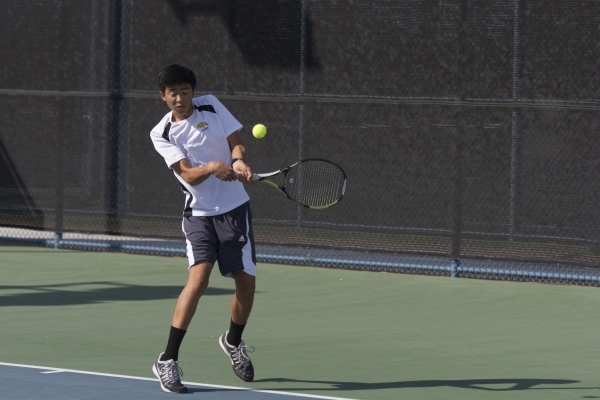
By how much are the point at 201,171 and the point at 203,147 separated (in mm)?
228

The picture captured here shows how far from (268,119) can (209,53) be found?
106 centimetres

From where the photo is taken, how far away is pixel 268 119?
1169cm

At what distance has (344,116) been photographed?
11312 millimetres

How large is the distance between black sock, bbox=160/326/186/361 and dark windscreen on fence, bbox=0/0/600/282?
505 cm

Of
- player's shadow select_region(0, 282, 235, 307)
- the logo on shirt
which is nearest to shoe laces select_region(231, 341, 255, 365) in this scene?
the logo on shirt

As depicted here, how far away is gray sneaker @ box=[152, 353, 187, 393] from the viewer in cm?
597

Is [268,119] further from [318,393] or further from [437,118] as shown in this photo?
[318,393]

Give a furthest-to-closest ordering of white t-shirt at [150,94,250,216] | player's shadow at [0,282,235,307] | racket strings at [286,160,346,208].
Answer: player's shadow at [0,282,235,307], racket strings at [286,160,346,208], white t-shirt at [150,94,250,216]

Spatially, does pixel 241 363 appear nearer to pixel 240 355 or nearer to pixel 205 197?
pixel 240 355

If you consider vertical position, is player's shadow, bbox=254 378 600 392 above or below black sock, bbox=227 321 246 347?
below

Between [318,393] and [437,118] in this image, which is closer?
[318,393]

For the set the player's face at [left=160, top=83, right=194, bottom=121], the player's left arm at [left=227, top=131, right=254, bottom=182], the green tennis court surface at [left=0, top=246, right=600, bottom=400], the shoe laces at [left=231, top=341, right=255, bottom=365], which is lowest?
the green tennis court surface at [left=0, top=246, right=600, bottom=400]

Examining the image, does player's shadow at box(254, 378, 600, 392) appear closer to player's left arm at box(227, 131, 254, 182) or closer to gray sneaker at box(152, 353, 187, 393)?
gray sneaker at box(152, 353, 187, 393)

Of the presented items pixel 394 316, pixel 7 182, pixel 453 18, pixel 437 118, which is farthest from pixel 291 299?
pixel 7 182
